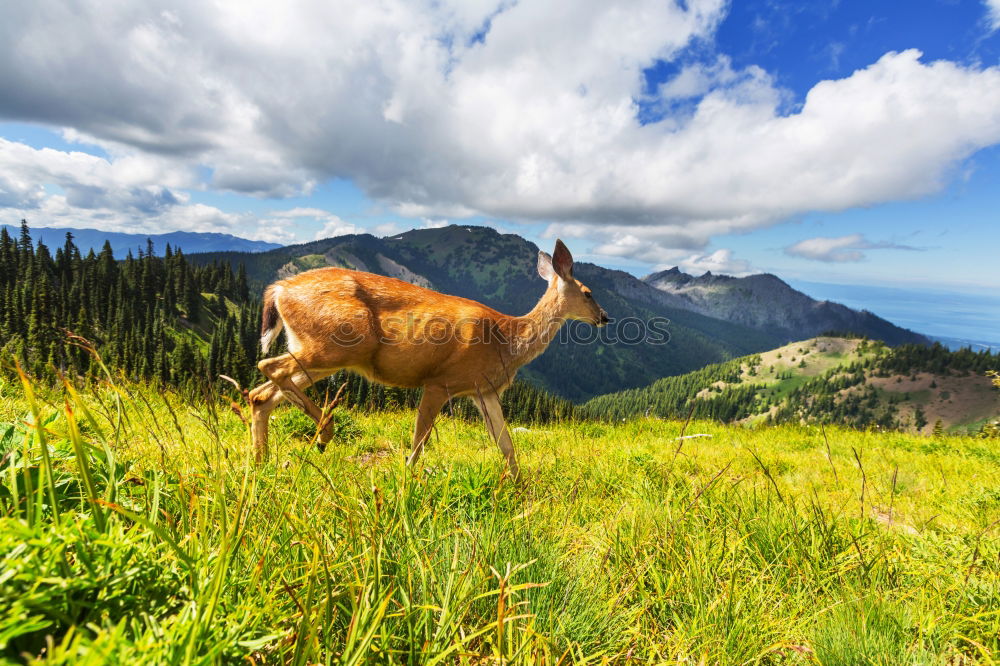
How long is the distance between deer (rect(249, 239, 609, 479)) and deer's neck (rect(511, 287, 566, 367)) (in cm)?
Answer: 14

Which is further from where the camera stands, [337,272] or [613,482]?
[337,272]

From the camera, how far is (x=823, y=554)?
305cm

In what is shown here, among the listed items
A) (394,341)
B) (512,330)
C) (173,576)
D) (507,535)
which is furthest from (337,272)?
(173,576)

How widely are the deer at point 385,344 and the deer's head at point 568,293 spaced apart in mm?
1401

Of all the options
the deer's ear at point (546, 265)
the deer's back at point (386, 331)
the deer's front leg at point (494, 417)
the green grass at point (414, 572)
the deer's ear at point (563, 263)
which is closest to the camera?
the green grass at point (414, 572)

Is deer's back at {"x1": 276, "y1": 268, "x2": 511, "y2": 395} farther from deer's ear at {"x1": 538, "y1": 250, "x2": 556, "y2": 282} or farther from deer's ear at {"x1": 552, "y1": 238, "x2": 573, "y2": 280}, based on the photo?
deer's ear at {"x1": 538, "y1": 250, "x2": 556, "y2": 282}

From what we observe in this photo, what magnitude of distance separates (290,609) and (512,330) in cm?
540

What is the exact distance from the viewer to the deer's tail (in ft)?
20.6

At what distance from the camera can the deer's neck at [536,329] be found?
6866 millimetres

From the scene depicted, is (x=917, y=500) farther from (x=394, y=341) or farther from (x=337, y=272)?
(x=337, y=272)

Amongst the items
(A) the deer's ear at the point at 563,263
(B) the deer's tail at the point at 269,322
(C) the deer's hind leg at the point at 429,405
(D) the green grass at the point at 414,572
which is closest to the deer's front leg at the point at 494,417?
(C) the deer's hind leg at the point at 429,405

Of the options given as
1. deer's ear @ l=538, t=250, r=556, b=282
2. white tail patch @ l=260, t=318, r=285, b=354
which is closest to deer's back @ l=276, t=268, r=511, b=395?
white tail patch @ l=260, t=318, r=285, b=354

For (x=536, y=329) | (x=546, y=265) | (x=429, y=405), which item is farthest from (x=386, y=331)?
(x=546, y=265)

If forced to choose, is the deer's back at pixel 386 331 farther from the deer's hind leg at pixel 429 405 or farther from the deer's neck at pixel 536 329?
the deer's neck at pixel 536 329
